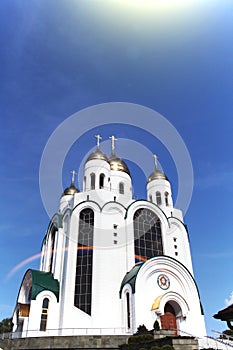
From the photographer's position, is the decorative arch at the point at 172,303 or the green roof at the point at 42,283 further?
the green roof at the point at 42,283

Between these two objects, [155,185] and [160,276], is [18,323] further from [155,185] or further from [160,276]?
[155,185]

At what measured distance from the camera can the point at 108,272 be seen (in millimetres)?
20500

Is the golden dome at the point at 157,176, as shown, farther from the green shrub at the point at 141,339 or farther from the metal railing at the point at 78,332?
the green shrub at the point at 141,339

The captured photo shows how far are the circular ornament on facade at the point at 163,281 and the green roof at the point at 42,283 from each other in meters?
7.23

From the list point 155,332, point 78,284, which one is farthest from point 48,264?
point 155,332

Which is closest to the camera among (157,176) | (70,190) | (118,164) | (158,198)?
(158,198)

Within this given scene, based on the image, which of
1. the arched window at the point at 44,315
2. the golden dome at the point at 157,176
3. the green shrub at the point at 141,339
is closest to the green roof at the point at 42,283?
the arched window at the point at 44,315

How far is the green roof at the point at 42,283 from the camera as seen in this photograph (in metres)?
19.7

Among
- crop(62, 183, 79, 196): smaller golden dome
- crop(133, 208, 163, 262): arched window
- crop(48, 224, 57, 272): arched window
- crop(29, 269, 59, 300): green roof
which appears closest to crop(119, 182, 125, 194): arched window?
crop(133, 208, 163, 262): arched window

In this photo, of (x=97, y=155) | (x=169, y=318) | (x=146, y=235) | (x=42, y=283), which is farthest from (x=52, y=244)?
(x=169, y=318)

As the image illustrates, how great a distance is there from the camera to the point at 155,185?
2886 centimetres

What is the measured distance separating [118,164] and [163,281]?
1286cm

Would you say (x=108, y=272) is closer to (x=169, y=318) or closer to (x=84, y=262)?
(x=84, y=262)

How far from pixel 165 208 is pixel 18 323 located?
49.0ft
